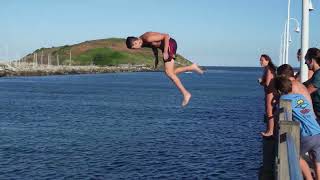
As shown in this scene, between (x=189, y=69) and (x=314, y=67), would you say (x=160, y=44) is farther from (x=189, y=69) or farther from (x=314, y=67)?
(x=314, y=67)

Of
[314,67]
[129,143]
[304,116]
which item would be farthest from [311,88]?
[129,143]

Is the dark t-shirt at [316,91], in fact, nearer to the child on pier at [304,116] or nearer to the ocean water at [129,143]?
the child on pier at [304,116]

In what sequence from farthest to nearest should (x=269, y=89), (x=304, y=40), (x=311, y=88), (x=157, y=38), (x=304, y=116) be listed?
(x=304, y=40) → (x=269, y=89) → (x=157, y=38) → (x=311, y=88) → (x=304, y=116)

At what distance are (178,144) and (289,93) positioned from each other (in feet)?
103

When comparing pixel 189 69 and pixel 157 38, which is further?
pixel 189 69

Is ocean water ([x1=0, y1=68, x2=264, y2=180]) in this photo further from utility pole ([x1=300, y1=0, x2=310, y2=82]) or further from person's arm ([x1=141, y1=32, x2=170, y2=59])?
person's arm ([x1=141, y1=32, x2=170, y2=59])

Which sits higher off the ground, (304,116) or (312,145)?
(304,116)

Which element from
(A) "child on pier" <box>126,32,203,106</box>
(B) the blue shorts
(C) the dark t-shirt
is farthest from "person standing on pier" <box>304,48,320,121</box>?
(A) "child on pier" <box>126,32,203,106</box>

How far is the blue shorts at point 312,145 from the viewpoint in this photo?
8125mm

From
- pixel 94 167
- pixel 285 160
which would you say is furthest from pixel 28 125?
pixel 285 160

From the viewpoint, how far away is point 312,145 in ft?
26.8

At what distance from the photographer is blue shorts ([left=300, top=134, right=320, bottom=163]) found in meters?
8.12

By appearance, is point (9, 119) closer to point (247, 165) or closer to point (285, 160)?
point (247, 165)

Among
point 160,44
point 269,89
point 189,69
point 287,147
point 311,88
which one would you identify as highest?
point 160,44
